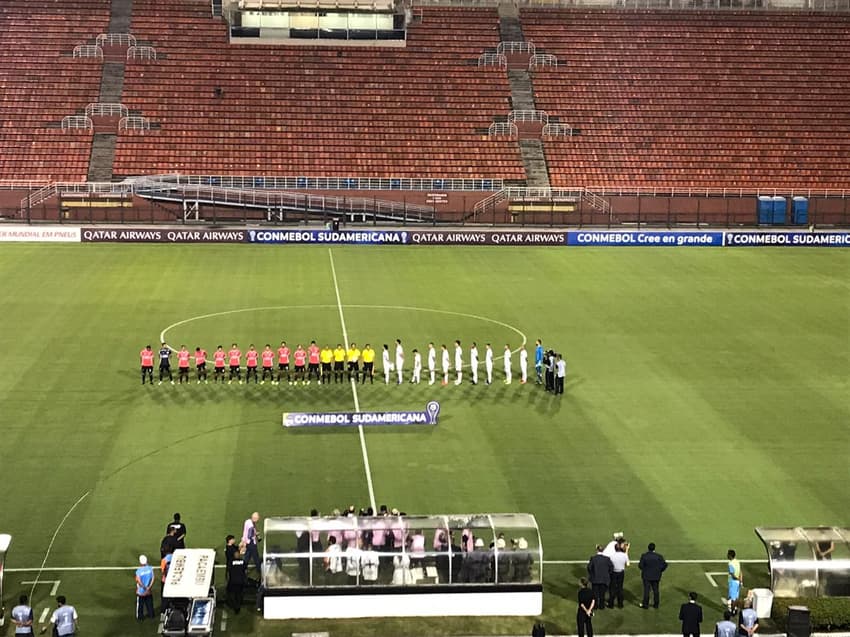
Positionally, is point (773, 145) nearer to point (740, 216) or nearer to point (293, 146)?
point (740, 216)

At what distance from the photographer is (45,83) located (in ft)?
231

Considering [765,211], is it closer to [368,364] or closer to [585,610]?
[368,364]

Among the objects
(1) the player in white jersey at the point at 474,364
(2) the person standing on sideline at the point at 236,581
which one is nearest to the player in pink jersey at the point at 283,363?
(1) the player in white jersey at the point at 474,364

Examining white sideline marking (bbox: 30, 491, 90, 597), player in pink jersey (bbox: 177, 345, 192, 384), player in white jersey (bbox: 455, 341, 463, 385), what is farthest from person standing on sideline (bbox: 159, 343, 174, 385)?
white sideline marking (bbox: 30, 491, 90, 597)

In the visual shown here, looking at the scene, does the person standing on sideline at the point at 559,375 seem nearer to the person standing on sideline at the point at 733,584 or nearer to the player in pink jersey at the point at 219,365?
the player in pink jersey at the point at 219,365

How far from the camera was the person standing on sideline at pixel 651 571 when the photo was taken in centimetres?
1891

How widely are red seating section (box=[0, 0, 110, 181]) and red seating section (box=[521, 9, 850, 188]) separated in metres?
28.2

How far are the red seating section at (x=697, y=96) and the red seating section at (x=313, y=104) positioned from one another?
4.61 metres

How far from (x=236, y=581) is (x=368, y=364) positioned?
14116 millimetres

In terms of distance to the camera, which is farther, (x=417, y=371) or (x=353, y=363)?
(x=353, y=363)

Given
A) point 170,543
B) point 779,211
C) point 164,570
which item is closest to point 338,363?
point 170,543

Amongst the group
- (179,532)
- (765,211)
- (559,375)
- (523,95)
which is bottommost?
(179,532)

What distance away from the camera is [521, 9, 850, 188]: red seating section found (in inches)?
2778

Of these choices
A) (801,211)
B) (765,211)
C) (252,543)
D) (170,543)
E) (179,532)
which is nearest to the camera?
(170,543)
